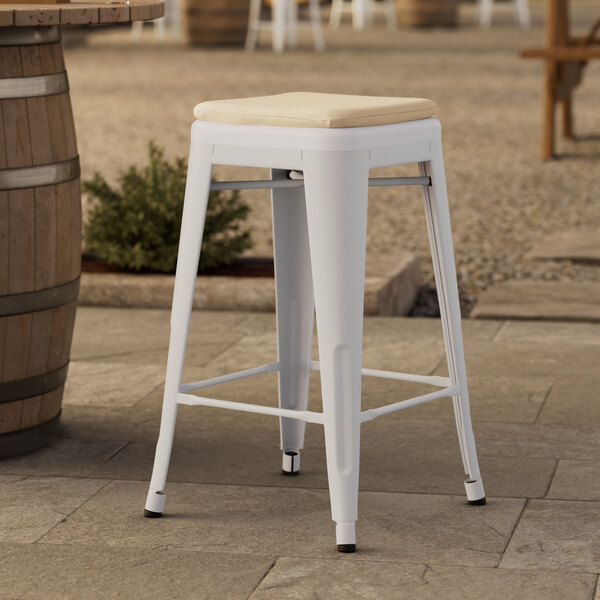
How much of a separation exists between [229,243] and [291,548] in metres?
2.24

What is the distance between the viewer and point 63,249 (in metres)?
2.83

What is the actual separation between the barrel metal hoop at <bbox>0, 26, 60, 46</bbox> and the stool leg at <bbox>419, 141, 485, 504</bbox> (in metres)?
0.85

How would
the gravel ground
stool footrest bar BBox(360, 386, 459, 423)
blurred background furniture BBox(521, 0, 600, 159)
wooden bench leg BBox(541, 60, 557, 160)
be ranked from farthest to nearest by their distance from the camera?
wooden bench leg BBox(541, 60, 557, 160)
blurred background furniture BBox(521, 0, 600, 159)
the gravel ground
stool footrest bar BBox(360, 386, 459, 423)

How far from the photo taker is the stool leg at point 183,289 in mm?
2400

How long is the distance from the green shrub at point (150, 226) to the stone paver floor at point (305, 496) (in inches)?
28.0

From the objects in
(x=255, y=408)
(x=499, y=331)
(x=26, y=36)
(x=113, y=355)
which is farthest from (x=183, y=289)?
(x=499, y=331)

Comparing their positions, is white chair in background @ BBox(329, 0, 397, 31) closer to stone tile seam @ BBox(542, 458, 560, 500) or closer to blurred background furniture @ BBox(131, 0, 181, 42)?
blurred background furniture @ BBox(131, 0, 181, 42)

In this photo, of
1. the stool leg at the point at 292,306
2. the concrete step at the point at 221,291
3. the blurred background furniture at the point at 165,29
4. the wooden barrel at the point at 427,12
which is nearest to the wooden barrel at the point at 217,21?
the blurred background furniture at the point at 165,29

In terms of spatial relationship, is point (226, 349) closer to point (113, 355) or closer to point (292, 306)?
point (113, 355)

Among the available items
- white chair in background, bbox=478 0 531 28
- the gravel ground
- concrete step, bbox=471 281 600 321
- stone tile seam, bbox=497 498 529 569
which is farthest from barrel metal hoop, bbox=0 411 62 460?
white chair in background, bbox=478 0 531 28

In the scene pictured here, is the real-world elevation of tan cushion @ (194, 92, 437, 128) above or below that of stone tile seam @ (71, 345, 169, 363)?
above

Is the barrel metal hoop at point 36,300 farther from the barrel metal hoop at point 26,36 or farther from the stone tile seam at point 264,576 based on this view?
the stone tile seam at point 264,576

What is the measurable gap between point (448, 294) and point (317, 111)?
462 mm

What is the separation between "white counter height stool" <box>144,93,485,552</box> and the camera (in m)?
2.28
